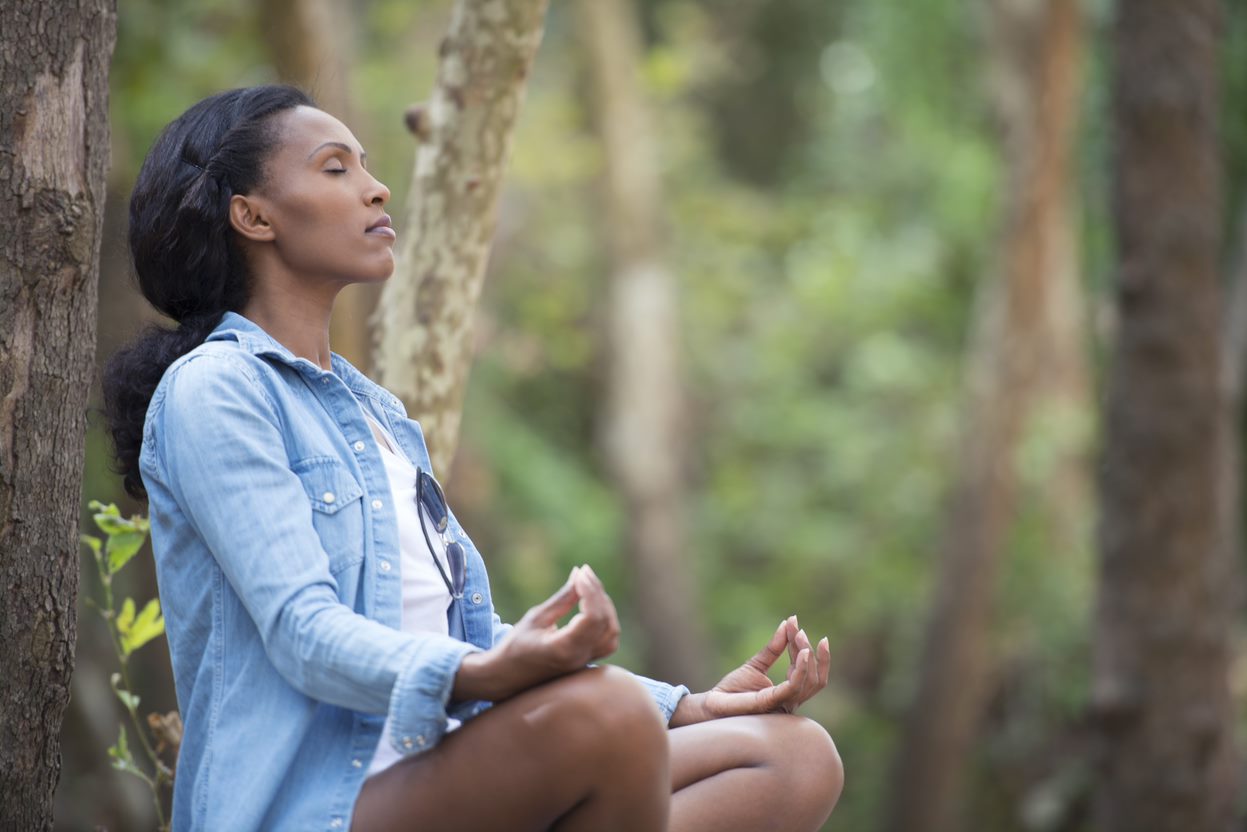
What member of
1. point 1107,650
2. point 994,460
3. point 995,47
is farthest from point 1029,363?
point 1107,650

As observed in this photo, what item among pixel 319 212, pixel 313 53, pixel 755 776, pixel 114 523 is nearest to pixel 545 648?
pixel 755 776

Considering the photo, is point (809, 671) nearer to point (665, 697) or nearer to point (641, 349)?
point (665, 697)

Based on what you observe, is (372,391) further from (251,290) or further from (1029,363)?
(1029,363)

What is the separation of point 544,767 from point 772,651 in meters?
0.61

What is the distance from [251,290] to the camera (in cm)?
214

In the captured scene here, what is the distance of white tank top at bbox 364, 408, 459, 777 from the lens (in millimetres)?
2043

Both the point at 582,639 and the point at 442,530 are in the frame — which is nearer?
the point at 582,639

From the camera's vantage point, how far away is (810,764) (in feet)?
6.97

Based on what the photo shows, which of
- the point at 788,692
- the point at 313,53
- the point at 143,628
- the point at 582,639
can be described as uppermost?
the point at 313,53

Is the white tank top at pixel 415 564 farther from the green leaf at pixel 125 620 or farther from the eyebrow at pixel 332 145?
the green leaf at pixel 125 620

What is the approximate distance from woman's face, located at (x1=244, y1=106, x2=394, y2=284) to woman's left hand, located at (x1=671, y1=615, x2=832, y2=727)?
0.83m

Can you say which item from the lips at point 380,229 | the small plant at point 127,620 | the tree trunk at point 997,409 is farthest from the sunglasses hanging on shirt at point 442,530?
the tree trunk at point 997,409

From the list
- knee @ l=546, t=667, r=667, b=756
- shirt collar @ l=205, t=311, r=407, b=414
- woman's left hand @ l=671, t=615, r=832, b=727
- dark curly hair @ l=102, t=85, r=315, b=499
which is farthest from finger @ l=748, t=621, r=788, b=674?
dark curly hair @ l=102, t=85, r=315, b=499

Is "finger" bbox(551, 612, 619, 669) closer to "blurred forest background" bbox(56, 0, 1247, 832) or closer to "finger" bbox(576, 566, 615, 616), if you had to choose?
"finger" bbox(576, 566, 615, 616)
